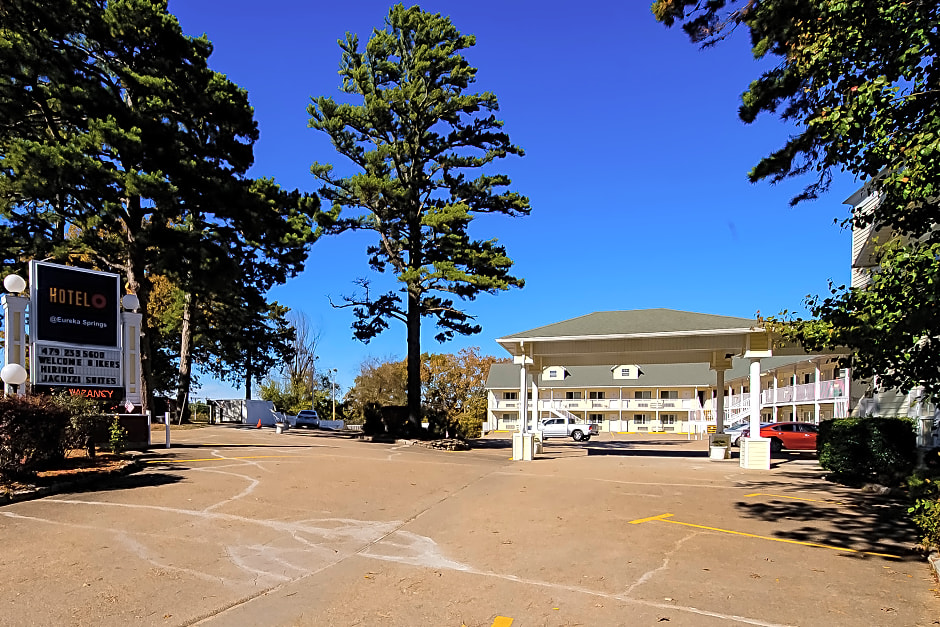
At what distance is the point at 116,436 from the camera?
13.8 meters

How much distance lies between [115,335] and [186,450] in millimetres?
3609

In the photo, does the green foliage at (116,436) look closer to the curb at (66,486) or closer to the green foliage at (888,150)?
the curb at (66,486)

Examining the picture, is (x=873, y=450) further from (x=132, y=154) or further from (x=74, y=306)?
(x=132, y=154)

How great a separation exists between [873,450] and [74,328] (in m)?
17.6

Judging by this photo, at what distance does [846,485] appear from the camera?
1371cm

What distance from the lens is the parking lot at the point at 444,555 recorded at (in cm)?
520

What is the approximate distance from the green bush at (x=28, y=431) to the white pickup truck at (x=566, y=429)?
97.8 feet

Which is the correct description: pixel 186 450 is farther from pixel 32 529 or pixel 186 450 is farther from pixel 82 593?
pixel 82 593

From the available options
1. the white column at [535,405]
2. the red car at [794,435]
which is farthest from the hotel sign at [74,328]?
the red car at [794,435]

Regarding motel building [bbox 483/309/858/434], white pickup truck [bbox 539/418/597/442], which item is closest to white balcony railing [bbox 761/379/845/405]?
motel building [bbox 483/309/858/434]

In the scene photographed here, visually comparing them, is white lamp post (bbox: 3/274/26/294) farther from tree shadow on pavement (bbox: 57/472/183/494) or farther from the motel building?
the motel building

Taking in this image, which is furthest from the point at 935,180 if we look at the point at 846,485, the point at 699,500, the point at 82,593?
the point at 846,485

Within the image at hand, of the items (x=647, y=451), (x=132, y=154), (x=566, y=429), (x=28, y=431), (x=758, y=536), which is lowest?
(x=566, y=429)

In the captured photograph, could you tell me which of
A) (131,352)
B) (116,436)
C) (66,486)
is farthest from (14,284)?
(66,486)
